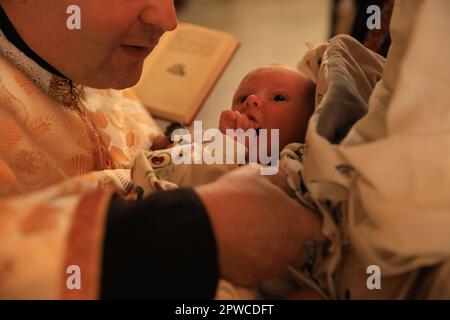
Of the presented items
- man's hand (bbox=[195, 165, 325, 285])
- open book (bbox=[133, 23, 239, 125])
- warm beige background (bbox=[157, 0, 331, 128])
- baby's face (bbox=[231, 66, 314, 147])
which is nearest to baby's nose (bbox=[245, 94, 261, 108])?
baby's face (bbox=[231, 66, 314, 147])

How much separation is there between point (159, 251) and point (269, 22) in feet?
9.26

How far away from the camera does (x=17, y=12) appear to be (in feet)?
2.89

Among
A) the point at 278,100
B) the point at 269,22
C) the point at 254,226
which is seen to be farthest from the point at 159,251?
the point at 269,22

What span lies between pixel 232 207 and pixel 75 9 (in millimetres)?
475

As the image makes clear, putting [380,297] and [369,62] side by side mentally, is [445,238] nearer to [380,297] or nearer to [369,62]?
[380,297]

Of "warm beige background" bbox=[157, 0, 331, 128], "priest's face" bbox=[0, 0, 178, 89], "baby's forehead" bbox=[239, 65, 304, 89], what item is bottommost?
"warm beige background" bbox=[157, 0, 331, 128]

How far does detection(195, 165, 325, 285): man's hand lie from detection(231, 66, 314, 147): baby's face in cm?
33

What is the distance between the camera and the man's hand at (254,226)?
1.87ft

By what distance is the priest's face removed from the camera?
0.86 m

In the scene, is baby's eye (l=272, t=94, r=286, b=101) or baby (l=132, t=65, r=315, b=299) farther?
baby's eye (l=272, t=94, r=286, b=101)

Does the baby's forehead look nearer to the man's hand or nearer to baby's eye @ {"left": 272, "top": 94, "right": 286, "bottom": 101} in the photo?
baby's eye @ {"left": 272, "top": 94, "right": 286, "bottom": 101}

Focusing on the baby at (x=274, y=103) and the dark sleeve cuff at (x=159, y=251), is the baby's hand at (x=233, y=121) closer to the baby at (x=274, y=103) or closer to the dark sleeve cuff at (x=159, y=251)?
the baby at (x=274, y=103)

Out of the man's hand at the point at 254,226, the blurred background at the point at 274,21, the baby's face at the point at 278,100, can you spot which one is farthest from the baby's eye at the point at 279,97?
the blurred background at the point at 274,21

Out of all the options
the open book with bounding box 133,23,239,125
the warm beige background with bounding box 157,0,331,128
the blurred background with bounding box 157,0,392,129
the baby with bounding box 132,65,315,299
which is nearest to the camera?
the baby with bounding box 132,65,315,299
